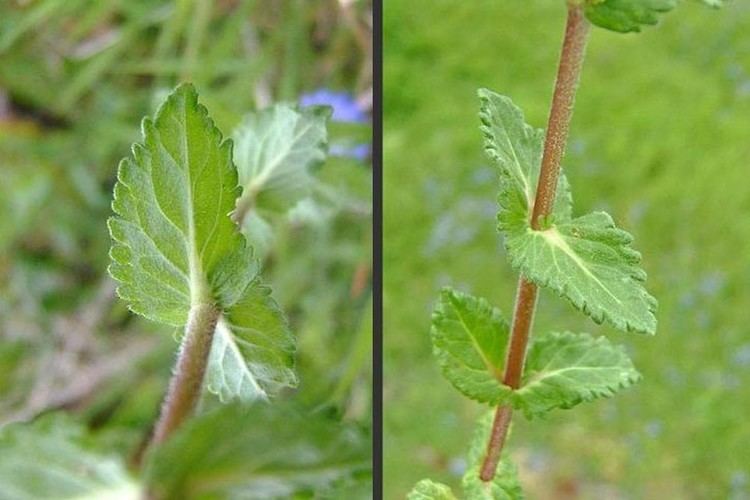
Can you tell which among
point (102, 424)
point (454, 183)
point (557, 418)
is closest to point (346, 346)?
point (102, 424)

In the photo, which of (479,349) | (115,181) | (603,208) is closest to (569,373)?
(479,349)

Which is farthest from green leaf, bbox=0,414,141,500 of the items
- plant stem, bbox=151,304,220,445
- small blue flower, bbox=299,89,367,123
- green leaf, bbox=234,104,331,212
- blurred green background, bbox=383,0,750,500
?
blurred green background, bbox=383,0,750,500

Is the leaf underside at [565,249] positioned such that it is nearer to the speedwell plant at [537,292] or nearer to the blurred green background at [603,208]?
the speedwell plant at [537,292]

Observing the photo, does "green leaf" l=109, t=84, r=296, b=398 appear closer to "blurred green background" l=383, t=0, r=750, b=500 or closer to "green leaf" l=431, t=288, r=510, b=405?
"green leaf" l=431, t=288, r=510, b=405

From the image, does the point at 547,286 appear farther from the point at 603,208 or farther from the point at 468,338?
the point at 603,208

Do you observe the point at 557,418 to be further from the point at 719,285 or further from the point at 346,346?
the point at 346,346
